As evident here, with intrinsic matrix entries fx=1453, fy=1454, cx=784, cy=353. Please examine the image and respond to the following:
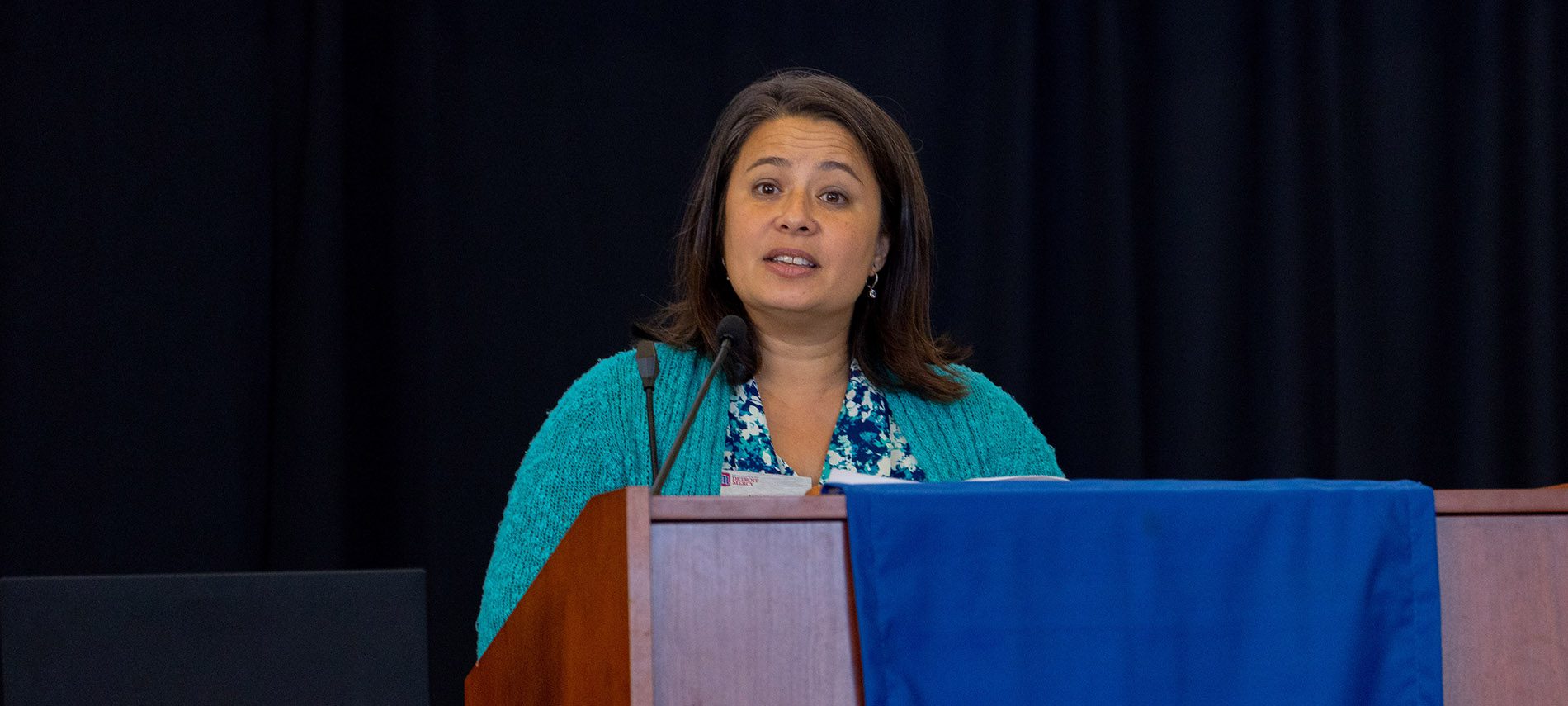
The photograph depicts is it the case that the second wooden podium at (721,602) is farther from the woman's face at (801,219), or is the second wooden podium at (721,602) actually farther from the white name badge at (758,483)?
the woman's face at (801,219)

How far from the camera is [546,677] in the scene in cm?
126

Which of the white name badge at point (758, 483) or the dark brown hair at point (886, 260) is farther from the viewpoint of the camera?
the dark brown hair at point (886, 260)

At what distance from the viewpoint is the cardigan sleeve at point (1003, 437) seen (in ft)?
6.89

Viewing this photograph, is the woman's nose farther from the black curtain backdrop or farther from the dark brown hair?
the black curtain backdrop

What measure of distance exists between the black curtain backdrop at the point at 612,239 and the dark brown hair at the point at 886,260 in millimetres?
743

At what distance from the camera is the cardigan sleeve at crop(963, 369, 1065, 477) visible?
2.10 meters

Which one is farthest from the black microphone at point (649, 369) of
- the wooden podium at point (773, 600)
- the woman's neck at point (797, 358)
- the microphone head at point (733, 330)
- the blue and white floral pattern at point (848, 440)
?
the woman's neck at point (797, 358)

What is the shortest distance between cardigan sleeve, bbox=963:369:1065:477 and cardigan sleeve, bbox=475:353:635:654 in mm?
525

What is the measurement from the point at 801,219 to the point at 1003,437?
0.45m

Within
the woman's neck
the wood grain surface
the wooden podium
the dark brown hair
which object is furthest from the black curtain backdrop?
the wooden podium

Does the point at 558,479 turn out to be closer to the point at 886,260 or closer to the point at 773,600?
the point at 886,260

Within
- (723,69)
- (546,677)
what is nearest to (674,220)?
(723,69)

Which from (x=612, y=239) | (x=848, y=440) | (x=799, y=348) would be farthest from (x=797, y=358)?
(x=612, y=239)

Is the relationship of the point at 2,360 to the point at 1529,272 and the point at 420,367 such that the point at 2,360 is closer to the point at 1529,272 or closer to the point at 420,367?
the point at 420,367
